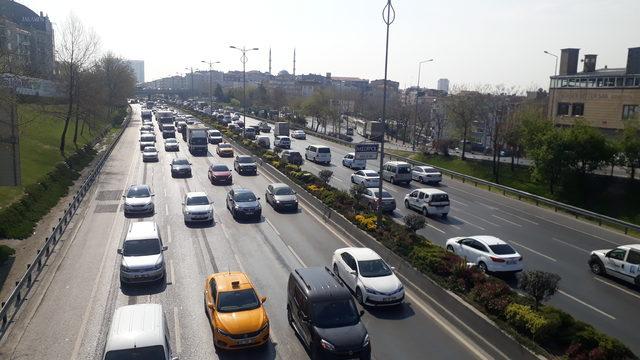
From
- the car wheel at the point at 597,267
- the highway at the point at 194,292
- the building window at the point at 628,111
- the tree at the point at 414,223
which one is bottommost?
the highway at the point at 194,292

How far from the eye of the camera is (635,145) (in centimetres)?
3969

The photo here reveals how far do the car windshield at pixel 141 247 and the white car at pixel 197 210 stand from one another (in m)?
7.56

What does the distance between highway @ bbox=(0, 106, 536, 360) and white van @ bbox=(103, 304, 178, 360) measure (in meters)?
1.80

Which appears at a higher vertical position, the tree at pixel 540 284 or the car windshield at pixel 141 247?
the tree at pixel 540 284

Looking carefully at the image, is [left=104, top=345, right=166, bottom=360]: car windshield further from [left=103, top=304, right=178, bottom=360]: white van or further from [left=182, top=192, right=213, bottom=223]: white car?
[left=182, top=192, right=213, bottom=223]: white car

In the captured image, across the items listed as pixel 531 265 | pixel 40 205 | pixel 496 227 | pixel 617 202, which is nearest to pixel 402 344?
pixel 531 265

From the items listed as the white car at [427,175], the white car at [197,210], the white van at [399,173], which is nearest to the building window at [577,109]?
the white car at [427,175]

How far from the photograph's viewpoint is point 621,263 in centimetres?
Answer: 2047

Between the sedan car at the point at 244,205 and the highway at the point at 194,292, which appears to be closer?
the highway at the point at 194,292

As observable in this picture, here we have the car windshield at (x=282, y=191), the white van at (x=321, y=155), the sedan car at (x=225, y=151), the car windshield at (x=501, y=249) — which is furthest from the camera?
the sedan car at (x=225, y=151)

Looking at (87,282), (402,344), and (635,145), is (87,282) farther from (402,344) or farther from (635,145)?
(635,145)

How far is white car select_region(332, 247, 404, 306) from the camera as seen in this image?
16.7 meters

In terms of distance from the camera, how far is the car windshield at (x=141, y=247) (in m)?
19.1

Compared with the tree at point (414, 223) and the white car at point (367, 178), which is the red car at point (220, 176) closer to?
the white car at point (367, 178)
